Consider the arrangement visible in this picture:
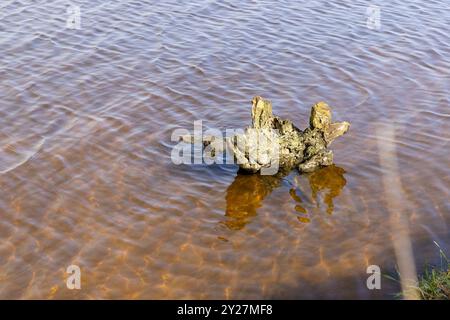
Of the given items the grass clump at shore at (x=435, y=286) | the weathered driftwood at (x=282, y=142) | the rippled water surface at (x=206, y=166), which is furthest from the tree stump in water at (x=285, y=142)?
the grass clump at shore at (x=435, y=286)

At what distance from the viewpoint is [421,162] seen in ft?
33.2

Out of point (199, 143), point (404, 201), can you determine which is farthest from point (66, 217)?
point (404, 201)

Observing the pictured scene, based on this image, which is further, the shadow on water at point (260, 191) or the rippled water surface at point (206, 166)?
the shadow on water at point (260, 191)

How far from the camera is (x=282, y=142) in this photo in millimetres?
9688

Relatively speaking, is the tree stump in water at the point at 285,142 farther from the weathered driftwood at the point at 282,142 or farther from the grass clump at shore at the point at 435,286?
the grass clump at shore at the point at 435,286

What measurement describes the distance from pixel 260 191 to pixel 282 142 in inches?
38.8

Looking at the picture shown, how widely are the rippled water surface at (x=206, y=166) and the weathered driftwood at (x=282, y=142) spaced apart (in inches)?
13.1

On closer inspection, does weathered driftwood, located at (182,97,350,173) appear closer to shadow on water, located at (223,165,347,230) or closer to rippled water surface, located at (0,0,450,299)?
shadow on water, located at (223,165,347,230)

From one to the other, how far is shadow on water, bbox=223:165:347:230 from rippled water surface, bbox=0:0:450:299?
0.03 meters

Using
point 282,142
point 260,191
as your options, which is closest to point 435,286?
point 260,191

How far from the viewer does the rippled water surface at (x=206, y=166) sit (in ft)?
25.5

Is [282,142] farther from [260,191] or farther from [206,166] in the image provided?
[206,166]

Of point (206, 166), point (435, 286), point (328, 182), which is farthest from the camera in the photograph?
point (206, 166)

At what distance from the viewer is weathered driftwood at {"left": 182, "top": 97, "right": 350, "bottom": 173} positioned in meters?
9.40
